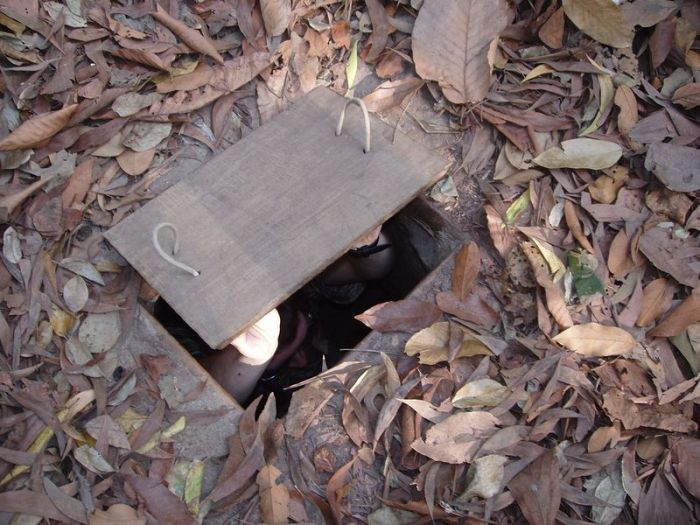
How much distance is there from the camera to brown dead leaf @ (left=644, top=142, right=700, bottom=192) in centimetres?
165

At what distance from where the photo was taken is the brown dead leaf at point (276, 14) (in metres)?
1.84

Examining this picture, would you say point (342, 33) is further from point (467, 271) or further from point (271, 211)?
point (467, 271)

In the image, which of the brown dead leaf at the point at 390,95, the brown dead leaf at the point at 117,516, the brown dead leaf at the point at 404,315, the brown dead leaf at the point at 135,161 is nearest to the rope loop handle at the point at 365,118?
the brown dead leaf at the point at 390,95

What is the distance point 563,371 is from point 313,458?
0.66 metres

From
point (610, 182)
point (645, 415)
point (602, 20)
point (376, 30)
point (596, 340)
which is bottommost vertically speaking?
point (645, 415)

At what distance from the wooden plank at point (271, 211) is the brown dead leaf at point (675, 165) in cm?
59

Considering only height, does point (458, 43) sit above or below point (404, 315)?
above

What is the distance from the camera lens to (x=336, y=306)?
247 cm

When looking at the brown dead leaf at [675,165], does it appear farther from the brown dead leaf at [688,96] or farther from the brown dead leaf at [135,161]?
the brown dead leaf at [135,161]

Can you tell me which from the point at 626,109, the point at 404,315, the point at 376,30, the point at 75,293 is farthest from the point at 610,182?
the point at 75,293

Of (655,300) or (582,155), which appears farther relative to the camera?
(582,155)

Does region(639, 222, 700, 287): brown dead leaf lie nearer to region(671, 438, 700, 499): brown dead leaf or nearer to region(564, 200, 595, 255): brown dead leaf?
region(564, 200, 595, 255): brown dead leaf

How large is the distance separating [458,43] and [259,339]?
1.06 meters

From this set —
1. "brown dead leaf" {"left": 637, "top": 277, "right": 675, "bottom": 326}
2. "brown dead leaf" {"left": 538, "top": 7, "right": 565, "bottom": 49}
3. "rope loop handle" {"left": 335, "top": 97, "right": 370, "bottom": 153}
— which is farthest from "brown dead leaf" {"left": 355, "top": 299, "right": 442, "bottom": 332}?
"brown dead leaf" {"left": 538, "top": 7, "right": 565, "bottom": 49}
